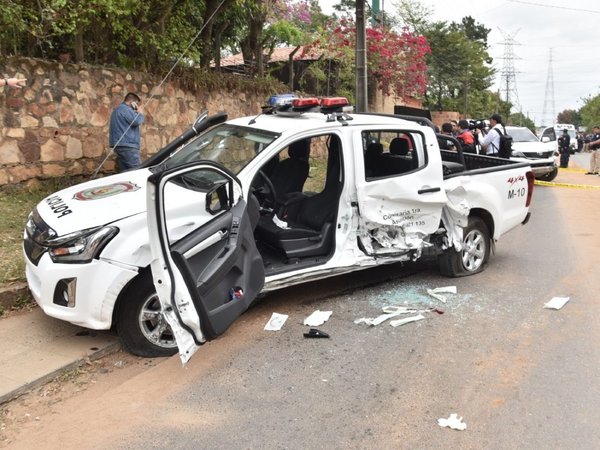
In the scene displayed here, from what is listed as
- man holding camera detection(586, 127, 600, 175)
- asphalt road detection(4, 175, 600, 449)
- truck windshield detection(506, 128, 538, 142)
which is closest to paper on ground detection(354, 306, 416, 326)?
asphalt road detection(4, 175, 600, 449)

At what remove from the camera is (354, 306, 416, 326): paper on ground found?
16.4 feet

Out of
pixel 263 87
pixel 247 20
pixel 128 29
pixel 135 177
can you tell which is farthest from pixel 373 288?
pixel 247 20

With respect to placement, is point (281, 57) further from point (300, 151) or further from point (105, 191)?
point (105, 191)

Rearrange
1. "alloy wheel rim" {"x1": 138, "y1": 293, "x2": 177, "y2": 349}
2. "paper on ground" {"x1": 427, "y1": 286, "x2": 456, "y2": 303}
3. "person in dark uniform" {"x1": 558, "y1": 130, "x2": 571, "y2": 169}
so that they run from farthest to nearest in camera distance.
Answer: "person in dark uniform" {"x1": 558, "y1": 130, "x2": 571, "y2": 169}
"paper on ground" {"x1": 427, "y1": 286, "x2": 456, "y2": 303}
"alloy wheel rim" {"x1": 138, "y1": 293, "x2": 177, "y2": 349}

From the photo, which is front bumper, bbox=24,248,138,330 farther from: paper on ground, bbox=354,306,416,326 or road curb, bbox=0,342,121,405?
paper on ground, bbox=354,306,416,326

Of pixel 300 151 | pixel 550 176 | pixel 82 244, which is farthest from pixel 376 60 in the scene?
pixel 82 244

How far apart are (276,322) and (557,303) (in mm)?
2791

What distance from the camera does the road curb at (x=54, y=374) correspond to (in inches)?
144

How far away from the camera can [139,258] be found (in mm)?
3980

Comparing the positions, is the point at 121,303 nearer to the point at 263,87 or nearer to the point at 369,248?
the point at 369,248

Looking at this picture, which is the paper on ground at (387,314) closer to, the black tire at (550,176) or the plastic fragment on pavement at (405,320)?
the plastic fragment on pavement at (405,320)

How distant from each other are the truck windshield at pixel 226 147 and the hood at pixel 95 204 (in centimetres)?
59

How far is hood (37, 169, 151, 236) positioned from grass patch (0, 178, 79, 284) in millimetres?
1051

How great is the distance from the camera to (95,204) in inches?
168
